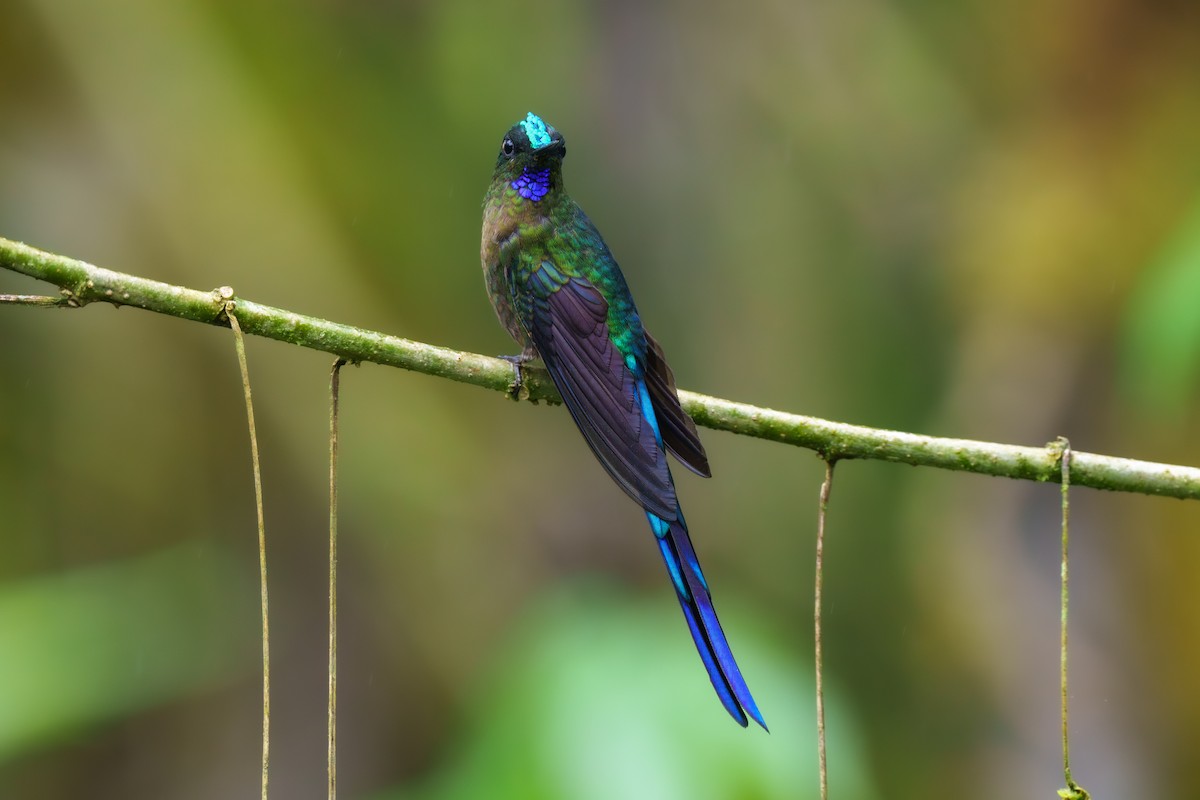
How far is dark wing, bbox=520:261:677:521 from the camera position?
268 centimetres

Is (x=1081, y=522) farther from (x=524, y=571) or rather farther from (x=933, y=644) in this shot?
(x=524, y=571)

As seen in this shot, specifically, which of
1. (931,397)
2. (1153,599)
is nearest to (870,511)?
(931,397)

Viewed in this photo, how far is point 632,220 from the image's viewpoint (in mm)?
6723

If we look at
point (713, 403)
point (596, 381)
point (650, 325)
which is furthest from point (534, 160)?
point (650, 325)

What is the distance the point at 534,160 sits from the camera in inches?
138

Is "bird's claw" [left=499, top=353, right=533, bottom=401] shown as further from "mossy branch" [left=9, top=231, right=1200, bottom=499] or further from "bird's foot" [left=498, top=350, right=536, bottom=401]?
"mossy branch" [left=9, top=231, right=1200, bottom=499]

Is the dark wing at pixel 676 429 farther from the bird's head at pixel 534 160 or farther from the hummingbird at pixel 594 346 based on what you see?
the bird's head at pixel 534 160

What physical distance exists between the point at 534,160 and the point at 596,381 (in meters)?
0.84

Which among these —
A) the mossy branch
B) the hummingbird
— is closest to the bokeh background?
the hummingbird

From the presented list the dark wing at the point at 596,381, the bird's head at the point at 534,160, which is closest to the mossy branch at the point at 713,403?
the dark wing at the point at 596,381

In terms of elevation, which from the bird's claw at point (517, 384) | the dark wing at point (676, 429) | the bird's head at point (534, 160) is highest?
the bird's head at point (534, 160)

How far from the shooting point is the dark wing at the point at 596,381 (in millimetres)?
2678

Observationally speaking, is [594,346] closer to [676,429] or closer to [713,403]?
[676,429]

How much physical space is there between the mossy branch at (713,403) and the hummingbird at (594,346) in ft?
0.84
